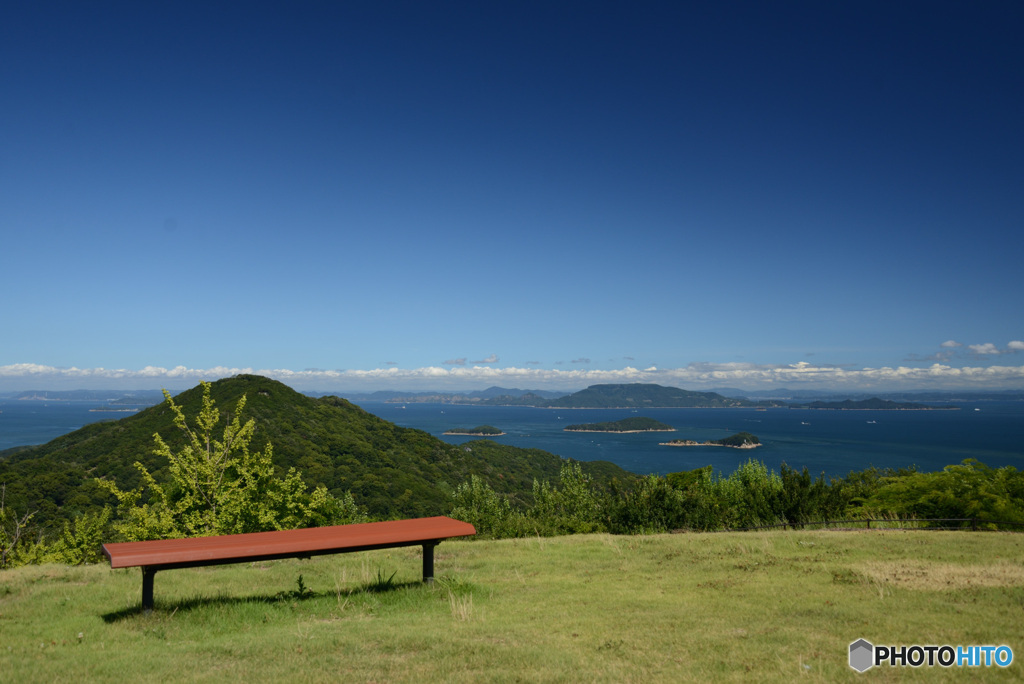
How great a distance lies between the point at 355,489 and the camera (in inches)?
2025

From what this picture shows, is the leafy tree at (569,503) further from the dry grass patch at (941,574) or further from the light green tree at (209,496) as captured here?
the dry grass patch at (941,574)

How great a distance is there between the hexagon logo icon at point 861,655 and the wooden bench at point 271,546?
4.08 meters

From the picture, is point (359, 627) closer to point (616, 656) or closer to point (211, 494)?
point (616, 656)

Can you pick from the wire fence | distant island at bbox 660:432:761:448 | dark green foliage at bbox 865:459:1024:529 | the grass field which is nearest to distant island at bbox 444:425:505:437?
distant island at bbox 660:432:761:448

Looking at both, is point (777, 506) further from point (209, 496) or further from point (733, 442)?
point (733, 442)

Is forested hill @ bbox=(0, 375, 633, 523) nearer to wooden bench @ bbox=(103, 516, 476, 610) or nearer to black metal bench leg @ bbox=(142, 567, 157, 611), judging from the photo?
wooden bench @ bbox=(103, 516, 476, 610)

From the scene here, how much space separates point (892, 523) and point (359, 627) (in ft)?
46.4

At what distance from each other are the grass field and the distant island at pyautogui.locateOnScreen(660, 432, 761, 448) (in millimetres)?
146993

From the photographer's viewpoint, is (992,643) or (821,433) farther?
(821,433)

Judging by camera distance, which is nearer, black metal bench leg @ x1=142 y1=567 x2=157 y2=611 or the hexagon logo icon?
the hexagon logo icon

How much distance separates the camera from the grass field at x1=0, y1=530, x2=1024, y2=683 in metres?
4.38

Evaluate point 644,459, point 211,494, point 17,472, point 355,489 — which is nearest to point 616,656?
point 211,494

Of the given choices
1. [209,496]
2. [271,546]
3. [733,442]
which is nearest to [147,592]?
[271,546]

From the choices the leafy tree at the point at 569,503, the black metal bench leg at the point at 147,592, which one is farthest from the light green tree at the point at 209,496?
the leafy tree at the point at 569,503
